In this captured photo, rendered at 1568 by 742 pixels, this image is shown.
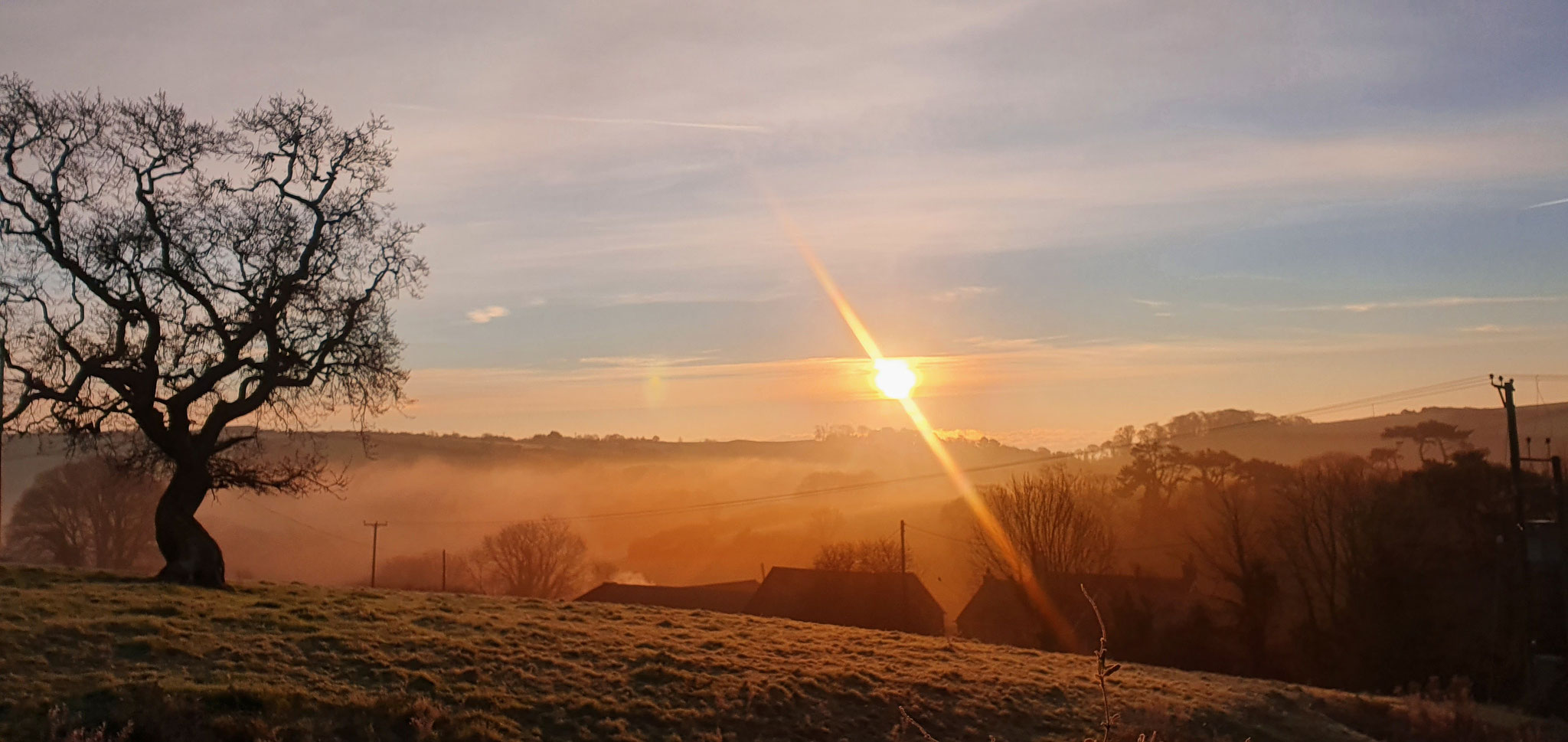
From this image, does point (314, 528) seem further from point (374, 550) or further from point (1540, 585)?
point (1540, 585)

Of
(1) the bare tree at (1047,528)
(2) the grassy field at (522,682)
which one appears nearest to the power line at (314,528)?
(1) the bare tree at (1047,528)

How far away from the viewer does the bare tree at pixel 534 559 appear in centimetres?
9138

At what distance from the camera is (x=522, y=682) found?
17453mm

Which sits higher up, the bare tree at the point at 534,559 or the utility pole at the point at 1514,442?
the utility pole at the point at 1514,442

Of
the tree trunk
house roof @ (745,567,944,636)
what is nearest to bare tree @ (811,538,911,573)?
house roof @ (745,567,944,636)

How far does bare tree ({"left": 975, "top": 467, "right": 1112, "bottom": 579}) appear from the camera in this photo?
58.2 meters

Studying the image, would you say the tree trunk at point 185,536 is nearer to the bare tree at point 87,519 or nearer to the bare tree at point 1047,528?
the bare tree at point 1047,528

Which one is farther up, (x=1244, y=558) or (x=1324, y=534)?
(x=1324, y=534)

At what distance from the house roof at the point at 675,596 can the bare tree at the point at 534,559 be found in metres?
21.6

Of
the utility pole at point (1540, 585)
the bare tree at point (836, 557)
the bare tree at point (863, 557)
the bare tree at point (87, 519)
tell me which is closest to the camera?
the utility pole at point (1540, 585)

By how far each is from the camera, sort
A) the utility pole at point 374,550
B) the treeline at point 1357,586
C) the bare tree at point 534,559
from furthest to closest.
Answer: the bare tree at point 534,559
the utility pole at point 374,550
the treeline at point 1357,586

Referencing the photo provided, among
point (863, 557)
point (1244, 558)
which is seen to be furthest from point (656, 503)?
point (1244, 558)

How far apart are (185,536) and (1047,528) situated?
45.2 metres

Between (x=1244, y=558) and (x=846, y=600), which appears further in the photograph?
(x=846, y=600)
